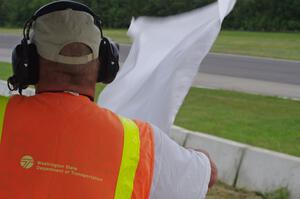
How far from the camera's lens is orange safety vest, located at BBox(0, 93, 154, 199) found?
1.94 metres

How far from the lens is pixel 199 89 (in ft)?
44.1

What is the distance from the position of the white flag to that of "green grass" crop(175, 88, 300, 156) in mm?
4609

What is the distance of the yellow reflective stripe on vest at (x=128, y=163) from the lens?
1.98 meters

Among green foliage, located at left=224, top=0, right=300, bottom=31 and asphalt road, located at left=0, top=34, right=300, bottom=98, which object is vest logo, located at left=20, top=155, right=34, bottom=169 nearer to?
asphalt road, located at left=0, top=34, right=300, bottom=98

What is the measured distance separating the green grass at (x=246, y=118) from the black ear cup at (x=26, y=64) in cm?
501

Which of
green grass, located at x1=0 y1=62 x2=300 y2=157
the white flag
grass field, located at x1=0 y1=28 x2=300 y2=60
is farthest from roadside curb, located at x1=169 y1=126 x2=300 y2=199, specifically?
grass field, located at x1=0 y1=28 x2=300 y2=60

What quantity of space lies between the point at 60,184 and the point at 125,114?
2.06ft

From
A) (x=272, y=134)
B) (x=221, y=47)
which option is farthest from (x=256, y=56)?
(x=272, y=134)

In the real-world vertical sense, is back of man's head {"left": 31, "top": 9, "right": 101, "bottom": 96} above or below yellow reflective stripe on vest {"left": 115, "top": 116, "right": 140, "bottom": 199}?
above

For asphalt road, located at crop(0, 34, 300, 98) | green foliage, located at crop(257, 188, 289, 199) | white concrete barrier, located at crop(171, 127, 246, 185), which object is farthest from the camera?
asphalt road, located at crop(0, 34, 300, 98)

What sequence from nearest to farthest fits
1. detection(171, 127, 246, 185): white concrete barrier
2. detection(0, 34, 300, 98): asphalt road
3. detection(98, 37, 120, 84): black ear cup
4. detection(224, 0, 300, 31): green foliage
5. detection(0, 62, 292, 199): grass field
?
1. detection(98, 37, 120, 84): black ear cup
2. detection(171, 127, 246, 185): white concrete barrier
3. detection(0, 62, 292, 199): grass field
4. detection(0, 34, 300, 98): asphalt road
5. detection(224, 0, 300, 31): green foliage

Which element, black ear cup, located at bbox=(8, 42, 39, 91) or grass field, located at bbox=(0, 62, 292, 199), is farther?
grass field, located at bbox=(0, 62, 292, 199)

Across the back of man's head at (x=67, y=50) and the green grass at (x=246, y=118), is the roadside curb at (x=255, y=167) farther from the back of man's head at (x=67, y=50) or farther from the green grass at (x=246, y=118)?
the back of man's head at (x=67, y=50)

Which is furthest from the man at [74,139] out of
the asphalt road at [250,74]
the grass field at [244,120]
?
the asphalt road at [250,74]
